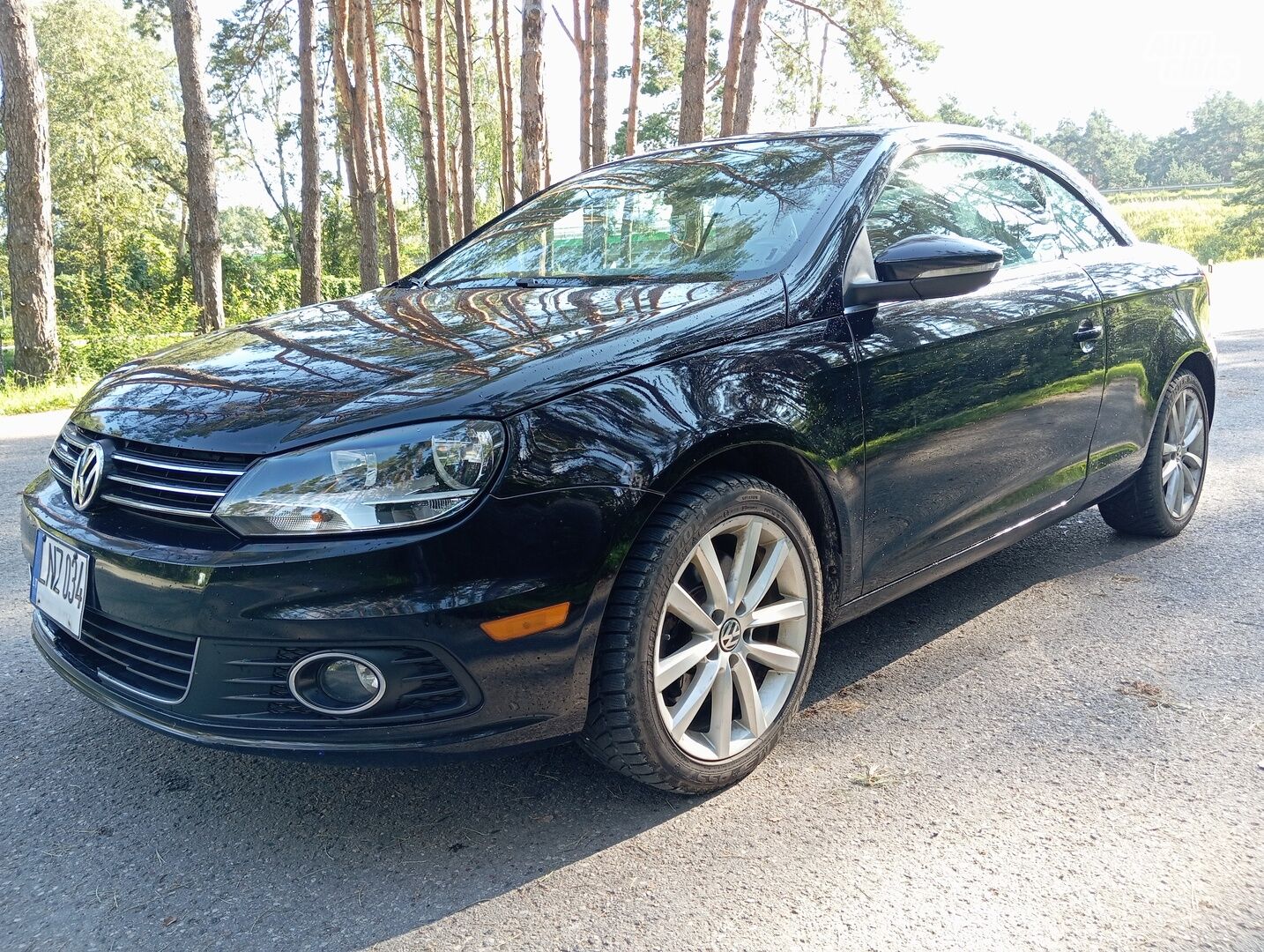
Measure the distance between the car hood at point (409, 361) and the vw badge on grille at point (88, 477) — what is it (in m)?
0.07

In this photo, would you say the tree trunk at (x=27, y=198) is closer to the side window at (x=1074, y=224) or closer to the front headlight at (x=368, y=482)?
the side window at (x=1074, y=224)

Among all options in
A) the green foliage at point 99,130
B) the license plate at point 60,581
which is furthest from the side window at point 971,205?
the green foliage at point 99,130

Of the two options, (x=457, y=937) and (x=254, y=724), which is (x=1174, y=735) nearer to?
(x=457, y=937)

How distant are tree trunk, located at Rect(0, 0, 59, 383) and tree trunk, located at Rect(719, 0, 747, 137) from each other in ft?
32.8

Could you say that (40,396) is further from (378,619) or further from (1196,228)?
(1196,228)

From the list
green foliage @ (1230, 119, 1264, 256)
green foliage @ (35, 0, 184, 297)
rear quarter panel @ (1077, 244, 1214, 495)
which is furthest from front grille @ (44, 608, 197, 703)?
green foliage @ (1230, 119, 1264, 256)

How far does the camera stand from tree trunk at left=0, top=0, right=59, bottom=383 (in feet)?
34.6

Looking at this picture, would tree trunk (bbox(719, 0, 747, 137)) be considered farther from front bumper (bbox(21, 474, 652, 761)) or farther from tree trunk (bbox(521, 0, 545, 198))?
front bumper (bbox(21, 474, 652, 761))

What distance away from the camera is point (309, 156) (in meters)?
18.0

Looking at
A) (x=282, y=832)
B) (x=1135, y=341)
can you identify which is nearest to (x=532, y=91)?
(x=1135, y=341)

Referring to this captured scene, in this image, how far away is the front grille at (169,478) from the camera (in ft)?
7.02

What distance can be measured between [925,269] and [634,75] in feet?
71.2

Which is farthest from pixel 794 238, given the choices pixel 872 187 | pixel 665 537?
pixel 665 537

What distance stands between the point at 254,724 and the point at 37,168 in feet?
35.7
